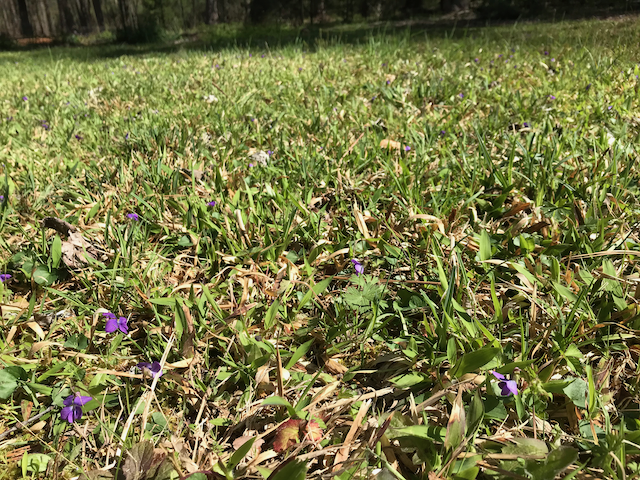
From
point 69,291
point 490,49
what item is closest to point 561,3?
point 490,49

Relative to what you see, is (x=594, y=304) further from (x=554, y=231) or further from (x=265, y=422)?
(x=265, y=422)

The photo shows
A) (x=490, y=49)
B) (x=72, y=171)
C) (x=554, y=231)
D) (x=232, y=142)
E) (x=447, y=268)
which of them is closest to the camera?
(x=447, y=268)

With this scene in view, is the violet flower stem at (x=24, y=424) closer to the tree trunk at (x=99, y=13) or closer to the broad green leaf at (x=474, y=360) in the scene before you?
the broad green leaf at (x=474, y=360)

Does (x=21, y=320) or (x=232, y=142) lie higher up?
(x=232, y=142)

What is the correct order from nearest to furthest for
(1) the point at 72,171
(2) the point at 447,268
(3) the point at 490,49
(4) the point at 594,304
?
(4) the point at 594,304 → (2) the point at 447,268 → (1) the point at 72,171 → (3) the point at 490,49

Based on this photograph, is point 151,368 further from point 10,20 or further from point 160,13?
point 160,13

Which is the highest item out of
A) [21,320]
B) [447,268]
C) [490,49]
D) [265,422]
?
[490,49]

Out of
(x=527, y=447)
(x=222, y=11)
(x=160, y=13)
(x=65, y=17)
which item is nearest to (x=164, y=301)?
(x=527, y=447)
